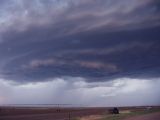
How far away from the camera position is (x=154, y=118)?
42.7 meters

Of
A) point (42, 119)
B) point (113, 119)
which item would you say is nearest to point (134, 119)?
point (113, 119)

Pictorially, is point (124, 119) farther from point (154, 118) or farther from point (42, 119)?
point (42, 119)

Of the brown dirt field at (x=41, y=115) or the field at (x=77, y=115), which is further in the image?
→ the brown dirt field at (x=41, y=115)

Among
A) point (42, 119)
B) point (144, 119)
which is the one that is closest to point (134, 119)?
point (144, 119)

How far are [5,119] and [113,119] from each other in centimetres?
3442

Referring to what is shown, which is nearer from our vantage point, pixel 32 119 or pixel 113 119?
pixel 113 119

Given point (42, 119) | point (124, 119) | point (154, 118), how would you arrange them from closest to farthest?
point (154, 118), point (124, 119), point (42, 119)

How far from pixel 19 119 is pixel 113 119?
34924 mm

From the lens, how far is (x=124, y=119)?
154ft

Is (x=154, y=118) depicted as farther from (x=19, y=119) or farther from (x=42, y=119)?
(x=19, y=119)

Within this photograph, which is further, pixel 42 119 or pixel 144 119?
pixel 42 119

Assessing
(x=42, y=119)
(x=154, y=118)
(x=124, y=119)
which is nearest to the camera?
(x=154, y=118)

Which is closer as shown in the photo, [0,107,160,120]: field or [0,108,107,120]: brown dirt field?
[0,107,160,120]: field

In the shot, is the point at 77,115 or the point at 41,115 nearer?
the point at 77,115
